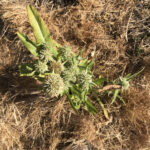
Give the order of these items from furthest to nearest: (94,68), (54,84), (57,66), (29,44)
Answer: (94,68), (29,44), (57,66), (54,84)

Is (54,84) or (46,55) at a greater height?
(46,55)

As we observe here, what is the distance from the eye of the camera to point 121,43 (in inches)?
93.9

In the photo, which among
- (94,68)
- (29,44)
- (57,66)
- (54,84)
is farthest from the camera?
(94,68)

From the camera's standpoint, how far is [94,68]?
2.38m

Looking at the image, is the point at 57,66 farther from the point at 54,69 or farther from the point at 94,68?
the point at 94,68

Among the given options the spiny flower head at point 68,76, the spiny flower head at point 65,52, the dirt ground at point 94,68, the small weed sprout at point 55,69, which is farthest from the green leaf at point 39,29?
the dirt ground at point 94,68

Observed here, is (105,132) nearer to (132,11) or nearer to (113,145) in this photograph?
(113,145)

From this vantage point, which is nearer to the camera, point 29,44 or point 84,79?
point 84,79

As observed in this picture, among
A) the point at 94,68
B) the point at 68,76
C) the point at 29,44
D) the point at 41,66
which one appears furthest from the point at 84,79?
the point at 94,68

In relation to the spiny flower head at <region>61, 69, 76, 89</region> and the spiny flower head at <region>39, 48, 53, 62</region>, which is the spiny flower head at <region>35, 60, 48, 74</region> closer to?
the spiny flower head at <region>39, 48, 53, 62</region>

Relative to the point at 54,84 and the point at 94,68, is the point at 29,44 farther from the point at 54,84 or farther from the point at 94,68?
the point at 94,68

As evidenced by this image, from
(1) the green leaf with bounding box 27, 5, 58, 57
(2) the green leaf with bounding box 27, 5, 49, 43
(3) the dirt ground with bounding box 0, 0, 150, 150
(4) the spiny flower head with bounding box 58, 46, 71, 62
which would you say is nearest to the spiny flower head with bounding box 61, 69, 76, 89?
(4) the spiny flower head with bounding box 58, 46, 71, 62

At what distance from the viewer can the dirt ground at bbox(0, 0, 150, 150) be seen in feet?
7.68

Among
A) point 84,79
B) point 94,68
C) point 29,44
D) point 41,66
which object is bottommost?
point 94,68
